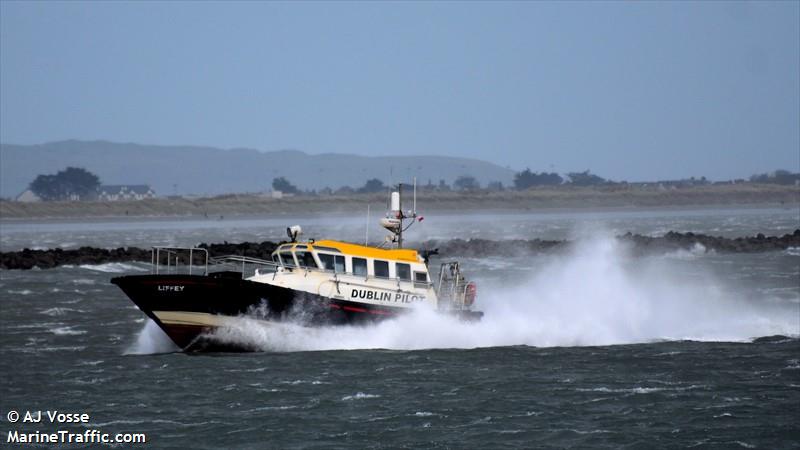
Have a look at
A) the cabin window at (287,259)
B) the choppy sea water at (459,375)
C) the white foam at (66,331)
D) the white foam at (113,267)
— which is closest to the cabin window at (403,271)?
the choppy sea water at (459,375)

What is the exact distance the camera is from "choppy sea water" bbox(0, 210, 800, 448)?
24984mm

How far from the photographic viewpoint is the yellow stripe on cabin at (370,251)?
3525 centimetres

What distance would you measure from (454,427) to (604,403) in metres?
3.95

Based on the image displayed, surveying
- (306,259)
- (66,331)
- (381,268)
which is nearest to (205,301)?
(306,259)

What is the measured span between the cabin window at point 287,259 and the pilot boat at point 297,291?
0.03 meters

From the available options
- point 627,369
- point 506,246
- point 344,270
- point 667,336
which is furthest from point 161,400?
point 506,246

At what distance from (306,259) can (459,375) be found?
20.5ft

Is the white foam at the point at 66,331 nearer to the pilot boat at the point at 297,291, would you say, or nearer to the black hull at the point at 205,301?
the pilot boat at the point at 297,291

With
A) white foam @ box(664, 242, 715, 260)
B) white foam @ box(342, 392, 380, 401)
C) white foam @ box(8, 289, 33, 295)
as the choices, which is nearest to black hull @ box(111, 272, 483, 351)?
white foam @ box(342, 392, 380, 401)

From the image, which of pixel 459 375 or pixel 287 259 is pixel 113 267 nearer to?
pixel 287 259

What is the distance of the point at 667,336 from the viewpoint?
3978 centimetres

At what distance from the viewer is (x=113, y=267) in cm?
7400

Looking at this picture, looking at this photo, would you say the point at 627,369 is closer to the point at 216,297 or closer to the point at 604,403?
the point at 604,403

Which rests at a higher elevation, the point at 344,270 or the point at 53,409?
the point at 344,270
